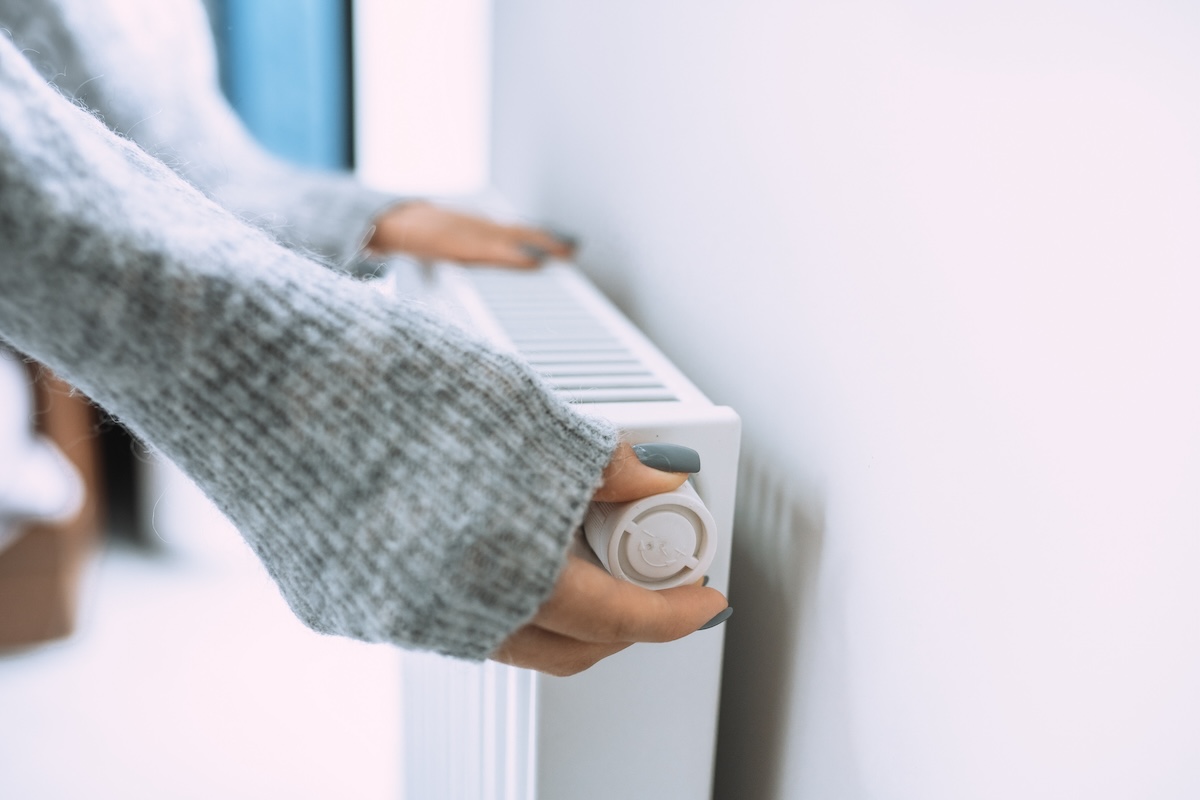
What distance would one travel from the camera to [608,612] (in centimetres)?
35

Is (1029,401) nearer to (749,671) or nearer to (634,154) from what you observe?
(749,671)

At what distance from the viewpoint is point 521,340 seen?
55cm

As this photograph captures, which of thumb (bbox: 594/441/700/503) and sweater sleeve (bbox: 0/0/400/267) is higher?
sweater sleeve (bbox: 0/0/400/267)

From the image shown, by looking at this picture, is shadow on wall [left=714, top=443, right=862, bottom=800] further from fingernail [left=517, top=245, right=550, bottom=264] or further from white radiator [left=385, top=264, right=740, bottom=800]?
fingernail [left=517, top=245, right=550, bottom=264]

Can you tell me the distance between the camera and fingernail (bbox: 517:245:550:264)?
30.5 inches

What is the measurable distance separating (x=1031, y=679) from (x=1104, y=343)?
0.12 m

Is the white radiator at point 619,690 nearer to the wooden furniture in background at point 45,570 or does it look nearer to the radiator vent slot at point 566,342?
the radiator vent slot at point 566,342

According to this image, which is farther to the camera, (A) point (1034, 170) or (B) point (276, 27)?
(B) point (276, 27)

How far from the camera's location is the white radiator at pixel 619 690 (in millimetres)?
434

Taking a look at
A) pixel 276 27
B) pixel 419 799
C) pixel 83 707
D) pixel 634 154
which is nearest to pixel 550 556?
pixel 634 154

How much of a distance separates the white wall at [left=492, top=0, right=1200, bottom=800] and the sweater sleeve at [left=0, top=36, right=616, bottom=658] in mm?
135

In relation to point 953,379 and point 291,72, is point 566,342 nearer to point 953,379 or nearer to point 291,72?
point 953,379

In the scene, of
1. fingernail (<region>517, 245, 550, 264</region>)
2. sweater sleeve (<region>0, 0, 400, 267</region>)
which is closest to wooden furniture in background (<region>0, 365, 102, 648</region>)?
sweater sleeve (<region>0, 0, 400, 267</region>)

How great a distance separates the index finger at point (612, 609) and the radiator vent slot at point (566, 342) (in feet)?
0.28
